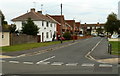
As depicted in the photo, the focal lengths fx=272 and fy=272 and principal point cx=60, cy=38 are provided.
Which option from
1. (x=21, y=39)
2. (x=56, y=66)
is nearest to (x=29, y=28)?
(x=21, y=39)

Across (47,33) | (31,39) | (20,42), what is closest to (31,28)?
(31,39)

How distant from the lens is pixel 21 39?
Answer: 4644 centimetres

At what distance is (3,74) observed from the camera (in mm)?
12461

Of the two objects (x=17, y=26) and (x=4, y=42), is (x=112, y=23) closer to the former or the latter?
(x=17, y=26)

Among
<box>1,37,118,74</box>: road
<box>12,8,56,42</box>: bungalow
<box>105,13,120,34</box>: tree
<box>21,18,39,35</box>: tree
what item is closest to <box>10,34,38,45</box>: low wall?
<box>21,18,39,35</box>: tree

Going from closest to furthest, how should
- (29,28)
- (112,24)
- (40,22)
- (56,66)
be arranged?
(56,66)
(29,28)
(40,22)
(112,24)

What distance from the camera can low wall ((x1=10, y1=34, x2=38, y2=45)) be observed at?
138ft

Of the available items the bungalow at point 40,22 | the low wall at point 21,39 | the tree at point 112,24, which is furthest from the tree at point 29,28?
the tree at point 112,24

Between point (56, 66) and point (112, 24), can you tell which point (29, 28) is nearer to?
point (56, 66)

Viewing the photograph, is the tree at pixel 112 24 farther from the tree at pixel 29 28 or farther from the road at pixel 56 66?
the road at pixel 56 66

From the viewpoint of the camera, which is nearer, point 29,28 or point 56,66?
point 56,66

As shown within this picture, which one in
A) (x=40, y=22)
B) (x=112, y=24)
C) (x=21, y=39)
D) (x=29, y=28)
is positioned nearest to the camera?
(x=21, y=39)

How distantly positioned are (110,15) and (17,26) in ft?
121

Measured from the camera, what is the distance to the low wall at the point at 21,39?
4220 cm
